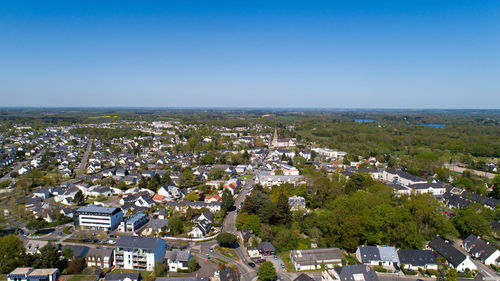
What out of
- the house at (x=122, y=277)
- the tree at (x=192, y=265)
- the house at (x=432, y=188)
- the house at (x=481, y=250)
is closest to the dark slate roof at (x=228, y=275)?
the tree at (x=192, y=265)

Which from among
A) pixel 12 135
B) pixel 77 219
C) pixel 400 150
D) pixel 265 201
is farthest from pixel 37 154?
pixel 400 150

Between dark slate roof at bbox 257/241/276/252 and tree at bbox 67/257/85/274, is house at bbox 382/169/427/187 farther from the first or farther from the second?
tree at bbox 67/257/85/274

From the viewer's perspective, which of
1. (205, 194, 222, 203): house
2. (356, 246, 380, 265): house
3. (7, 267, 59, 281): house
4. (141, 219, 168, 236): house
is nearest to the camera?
(7, 267, 59, 281): house

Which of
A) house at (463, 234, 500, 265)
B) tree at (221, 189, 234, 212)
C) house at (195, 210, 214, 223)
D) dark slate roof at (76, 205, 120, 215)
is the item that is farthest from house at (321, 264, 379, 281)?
dark slate roof at (76, 205, 120, 215)

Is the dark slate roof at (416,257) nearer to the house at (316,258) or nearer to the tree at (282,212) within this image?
the house at (316,258)

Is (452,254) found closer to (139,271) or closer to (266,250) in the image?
(266,250)

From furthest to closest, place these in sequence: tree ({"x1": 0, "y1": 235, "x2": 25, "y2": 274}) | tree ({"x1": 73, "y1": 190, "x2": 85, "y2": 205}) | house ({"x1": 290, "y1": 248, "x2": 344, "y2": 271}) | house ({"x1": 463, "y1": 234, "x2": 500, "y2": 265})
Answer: tree ({"x1": 73, "y1": 190, "x2": 85, "y2": 205}) < house ({"x1": 463, "y1": 234, "x2": 500, "y2": 265}) < house ({"x1": 290, "y1": 248, "x2": 344, "y2": 271}) < tree ({"x1": 0, "y1": 235, "x2": 25, "y2": 274})
